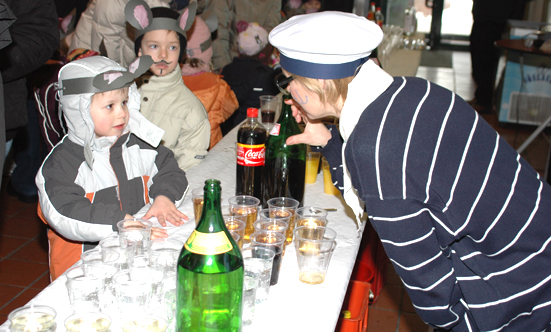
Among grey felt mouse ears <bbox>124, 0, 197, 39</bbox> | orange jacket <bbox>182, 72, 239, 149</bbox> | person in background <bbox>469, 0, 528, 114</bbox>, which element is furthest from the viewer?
person in background <bbox>469, 0, 528, 114</bbox>

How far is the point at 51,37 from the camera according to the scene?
250 cm

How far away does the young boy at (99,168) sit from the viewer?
1687 mm

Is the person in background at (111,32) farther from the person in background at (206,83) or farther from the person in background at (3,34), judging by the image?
the person in background at (3,34)

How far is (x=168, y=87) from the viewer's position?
2.80 m

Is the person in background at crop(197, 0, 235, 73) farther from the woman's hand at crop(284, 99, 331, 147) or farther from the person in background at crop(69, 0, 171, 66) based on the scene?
the woman's hand at crop(284, 99, 331, 147)

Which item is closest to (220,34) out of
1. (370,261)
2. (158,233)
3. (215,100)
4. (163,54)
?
(215,100)

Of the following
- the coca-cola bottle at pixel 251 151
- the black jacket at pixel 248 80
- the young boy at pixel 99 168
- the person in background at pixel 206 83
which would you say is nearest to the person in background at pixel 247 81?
the black jacket at pixel 248 80

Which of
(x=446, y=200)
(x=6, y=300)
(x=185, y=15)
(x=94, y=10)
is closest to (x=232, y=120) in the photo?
(x=94, y=10)

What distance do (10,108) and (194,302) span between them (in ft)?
6.29

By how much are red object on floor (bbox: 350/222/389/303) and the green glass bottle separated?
148 cm

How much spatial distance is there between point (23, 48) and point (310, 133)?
5.10 ft

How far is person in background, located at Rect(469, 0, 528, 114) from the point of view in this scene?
698 cm

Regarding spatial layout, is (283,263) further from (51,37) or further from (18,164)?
(18,164)

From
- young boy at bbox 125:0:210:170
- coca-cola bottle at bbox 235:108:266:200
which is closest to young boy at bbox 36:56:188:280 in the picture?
coca-cola bottle at bbox 235:108:266:200
